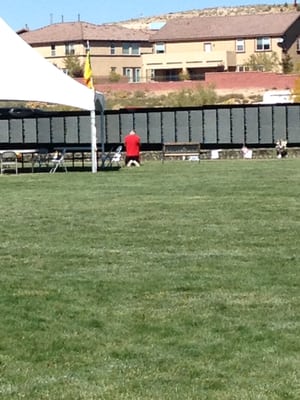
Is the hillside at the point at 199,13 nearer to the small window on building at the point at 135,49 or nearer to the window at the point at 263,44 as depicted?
the small window on building at the point at 135,49

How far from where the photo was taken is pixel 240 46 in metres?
99.1

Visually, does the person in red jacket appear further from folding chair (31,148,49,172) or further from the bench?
the bench

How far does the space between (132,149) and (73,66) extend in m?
59.7

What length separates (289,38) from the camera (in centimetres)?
10019

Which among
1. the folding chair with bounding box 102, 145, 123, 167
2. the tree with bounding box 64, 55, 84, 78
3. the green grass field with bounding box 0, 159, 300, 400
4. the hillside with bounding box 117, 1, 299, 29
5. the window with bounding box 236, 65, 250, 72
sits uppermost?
the hillside with bounding box 117, 1, 299, 29

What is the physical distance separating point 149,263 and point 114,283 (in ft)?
5.09

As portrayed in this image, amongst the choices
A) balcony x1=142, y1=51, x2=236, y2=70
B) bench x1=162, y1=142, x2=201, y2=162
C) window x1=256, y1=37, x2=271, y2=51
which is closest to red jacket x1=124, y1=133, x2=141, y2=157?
bench x1=162, y1=142, x2=201, y2=162

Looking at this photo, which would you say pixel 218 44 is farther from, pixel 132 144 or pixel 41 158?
pixel 132 144

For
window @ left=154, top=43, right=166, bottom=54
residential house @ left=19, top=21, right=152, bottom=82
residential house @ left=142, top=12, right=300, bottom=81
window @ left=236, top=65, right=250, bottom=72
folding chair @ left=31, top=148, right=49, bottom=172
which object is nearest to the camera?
folding chair @ left=31, top=148, right=49, bottom=172

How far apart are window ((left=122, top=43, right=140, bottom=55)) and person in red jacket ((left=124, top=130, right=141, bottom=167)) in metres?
71.2

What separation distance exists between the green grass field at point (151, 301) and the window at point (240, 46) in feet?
256

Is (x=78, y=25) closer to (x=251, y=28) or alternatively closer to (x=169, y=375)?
(x=251, y=28)

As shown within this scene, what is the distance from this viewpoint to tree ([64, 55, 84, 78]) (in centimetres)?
9654

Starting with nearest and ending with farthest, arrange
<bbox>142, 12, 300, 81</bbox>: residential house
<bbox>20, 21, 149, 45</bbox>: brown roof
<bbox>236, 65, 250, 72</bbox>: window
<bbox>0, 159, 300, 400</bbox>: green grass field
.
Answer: <bbox>0, 159, 300, 400</bbox>: green grass field < <bbox>236, 65, 250, 72</bbox>: window < <bbox>142, 12, 300, 81</bbox>: residential house < <bbox>20, 21, 149, 45</bbox>: brown roof
